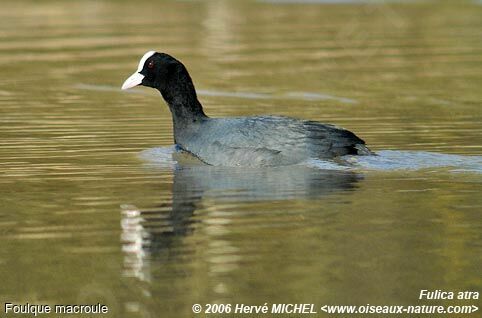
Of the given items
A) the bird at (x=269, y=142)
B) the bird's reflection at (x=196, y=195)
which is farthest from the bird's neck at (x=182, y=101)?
the bird's reflection at (x=196, y=195)

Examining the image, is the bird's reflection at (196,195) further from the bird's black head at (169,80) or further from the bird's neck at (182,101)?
the bird's black head at (169,80)

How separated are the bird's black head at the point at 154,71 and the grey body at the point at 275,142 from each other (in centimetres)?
128

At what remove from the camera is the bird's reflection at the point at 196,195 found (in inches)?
342

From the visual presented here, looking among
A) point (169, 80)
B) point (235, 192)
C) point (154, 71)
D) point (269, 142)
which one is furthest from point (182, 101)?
point (235, 192)

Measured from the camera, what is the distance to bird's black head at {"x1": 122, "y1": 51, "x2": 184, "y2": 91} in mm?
13453

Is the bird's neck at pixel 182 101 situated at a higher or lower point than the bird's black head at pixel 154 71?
lower

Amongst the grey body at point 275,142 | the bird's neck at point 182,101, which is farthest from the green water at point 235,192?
the bird's neck at point 182,101

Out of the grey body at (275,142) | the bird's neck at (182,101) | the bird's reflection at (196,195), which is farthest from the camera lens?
the bird's neck at (182,101)

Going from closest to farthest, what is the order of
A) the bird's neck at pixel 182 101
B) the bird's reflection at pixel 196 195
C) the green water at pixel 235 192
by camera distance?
the green water at pixel 235 192 → the bird's reflection at pixel 196 195 → the bird's neck at pixel 182 101

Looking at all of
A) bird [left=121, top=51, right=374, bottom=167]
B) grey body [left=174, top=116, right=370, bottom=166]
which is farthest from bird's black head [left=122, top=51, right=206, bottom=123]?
grey body [left=174, top=116, right=370, bottom=166]

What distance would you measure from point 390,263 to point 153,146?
6.03 metres

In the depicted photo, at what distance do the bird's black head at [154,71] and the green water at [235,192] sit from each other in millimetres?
706

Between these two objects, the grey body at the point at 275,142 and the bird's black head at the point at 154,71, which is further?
the bird's black head at the point at 154,71

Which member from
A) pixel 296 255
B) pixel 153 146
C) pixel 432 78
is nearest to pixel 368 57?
pixel 432 78
